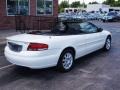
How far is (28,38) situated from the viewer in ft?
20.2

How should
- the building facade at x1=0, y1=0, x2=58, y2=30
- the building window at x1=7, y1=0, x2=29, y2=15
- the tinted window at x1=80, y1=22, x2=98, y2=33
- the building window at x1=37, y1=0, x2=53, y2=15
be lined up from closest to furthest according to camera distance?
the tinted window at x1=80, y1=22, x2=98, y2=33, the building facade at x1=0, y1=0, x2=58, y2=30, the building window at x1=7, y1=0, x2=29, y2=15, the building window at x1=37, y1=0, x2=53, y2=15

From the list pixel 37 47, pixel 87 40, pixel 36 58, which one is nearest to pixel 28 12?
pixel 87 40

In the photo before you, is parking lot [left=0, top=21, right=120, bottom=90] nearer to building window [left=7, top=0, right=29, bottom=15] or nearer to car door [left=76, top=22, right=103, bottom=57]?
car door [left=76, top=22, right=103, bottom=57]

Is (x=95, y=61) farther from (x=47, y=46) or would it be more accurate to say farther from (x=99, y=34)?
(x=47, y=46)

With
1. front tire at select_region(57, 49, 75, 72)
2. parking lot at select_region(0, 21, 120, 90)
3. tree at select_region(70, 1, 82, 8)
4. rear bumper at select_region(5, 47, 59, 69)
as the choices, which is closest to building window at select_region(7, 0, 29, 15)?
parking lot at select_region(0, 21, 120, 90)

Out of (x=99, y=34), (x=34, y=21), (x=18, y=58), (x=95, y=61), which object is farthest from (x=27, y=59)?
(x=34, y=21)

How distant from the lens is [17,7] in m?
18.1

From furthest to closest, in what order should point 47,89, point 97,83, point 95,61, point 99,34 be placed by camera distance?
point 99,34, point 95,61, point 97,83, point 47,89

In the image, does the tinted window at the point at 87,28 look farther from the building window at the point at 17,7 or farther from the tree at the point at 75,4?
the tree at the point at 75,4

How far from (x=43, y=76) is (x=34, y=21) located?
517 inches

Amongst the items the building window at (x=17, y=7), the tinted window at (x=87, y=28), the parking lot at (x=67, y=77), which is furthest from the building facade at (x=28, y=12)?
the parking lot at (x=67, y=77)

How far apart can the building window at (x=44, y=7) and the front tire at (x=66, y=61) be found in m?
13.3

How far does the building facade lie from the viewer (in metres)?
17.6

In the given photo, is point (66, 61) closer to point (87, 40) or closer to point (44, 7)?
point (87, 40)
